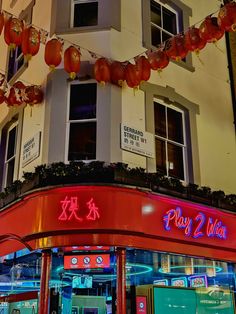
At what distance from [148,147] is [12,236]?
3749 millimetres

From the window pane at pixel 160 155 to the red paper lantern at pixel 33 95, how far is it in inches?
122

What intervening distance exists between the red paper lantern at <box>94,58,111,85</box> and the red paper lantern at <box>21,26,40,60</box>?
141 cm

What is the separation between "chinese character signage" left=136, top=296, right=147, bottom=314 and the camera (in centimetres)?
862

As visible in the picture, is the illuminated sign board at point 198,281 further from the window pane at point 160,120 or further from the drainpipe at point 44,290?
the drainpipe at point 44,290

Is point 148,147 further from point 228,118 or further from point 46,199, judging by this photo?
point 228,118

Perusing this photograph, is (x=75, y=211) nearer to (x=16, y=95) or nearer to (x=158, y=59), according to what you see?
(x=16, y=95)

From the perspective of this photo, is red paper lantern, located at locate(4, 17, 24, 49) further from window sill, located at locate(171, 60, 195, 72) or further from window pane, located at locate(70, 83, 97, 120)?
window sill, located at locate(171, 60, 195, 72)

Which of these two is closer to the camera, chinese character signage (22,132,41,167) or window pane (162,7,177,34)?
chinese character signage (22,132,41,167)

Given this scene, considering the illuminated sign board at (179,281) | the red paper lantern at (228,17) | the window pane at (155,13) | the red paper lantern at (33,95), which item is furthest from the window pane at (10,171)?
the red paper lantern at (228,17)

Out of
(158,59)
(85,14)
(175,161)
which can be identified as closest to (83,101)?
(158,59)

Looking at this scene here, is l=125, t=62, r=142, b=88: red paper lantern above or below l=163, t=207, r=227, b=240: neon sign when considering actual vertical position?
above

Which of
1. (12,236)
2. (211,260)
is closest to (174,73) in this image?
(211,260)

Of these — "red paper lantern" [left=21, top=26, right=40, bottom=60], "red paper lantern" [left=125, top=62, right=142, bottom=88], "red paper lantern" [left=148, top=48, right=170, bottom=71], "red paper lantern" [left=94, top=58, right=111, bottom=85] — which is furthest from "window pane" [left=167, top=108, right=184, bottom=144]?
"red paper lantern" [left=21, top=26, right=40, bottom=60]

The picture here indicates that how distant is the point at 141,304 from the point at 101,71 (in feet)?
16.8
